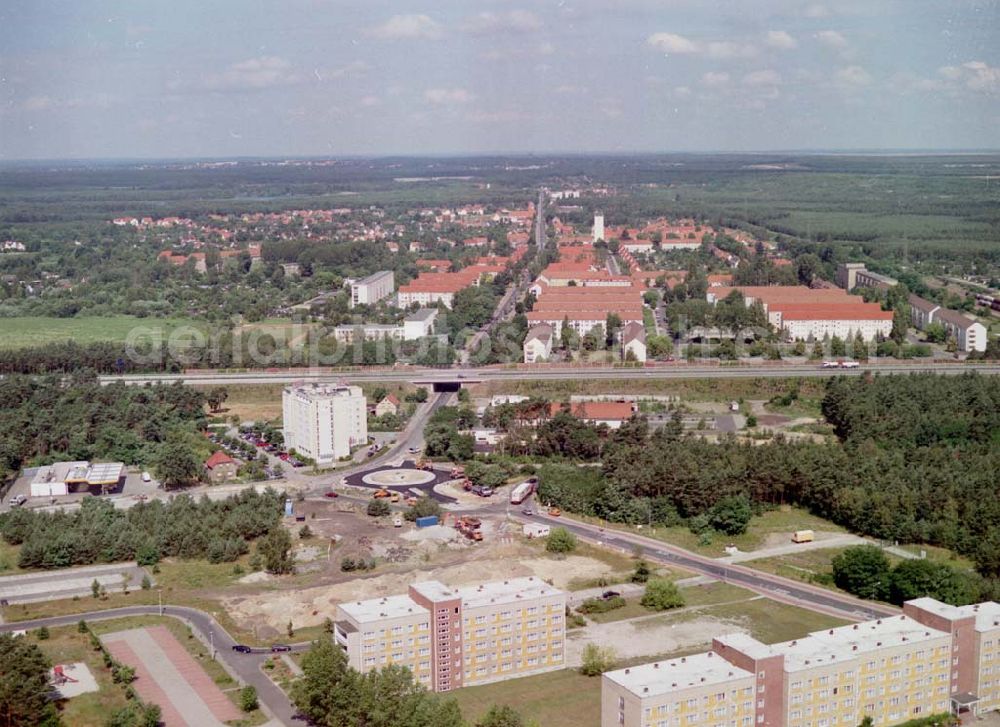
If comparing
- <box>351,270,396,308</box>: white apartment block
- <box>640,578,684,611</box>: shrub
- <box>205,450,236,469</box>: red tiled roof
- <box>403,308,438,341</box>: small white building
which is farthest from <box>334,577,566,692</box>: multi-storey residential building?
<box>351,270,396,308</box>: white apartment block

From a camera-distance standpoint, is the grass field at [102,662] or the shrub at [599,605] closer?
the grass field at [102,662]

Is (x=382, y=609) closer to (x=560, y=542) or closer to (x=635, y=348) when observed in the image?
(x=560, y=542)

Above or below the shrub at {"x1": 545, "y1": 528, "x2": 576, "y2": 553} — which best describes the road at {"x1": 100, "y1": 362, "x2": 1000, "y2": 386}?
above

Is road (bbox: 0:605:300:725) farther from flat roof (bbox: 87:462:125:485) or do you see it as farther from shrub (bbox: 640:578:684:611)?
flat roof (bbox: 87:462:125:485)

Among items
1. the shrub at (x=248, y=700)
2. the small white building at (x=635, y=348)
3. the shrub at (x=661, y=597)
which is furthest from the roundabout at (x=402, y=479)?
the small white building at (x=635, y=348)

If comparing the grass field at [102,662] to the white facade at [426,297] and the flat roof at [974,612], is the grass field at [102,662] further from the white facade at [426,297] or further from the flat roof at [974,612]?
the white facade at [426,297]

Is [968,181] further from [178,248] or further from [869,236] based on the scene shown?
[178,248]
